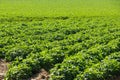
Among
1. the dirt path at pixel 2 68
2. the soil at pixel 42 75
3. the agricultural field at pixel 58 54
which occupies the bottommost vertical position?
the soil at pixel 42 75

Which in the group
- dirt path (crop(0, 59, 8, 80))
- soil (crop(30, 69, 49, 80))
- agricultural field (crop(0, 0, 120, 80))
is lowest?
soil (crop(30, 69, 49, 80))

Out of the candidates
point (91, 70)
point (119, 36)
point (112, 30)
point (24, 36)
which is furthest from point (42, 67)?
point (112, 30)

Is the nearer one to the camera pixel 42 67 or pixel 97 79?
pixel 97 79

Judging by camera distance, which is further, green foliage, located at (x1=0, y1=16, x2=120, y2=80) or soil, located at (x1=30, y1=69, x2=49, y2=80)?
soil, located at (x1=30, y1=69, x2=49, y2=80)

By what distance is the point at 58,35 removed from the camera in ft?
63.5

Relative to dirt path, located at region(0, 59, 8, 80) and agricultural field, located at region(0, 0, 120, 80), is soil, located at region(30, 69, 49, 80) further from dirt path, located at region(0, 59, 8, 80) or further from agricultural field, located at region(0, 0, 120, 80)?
dirt path, located at region(0, 59, 8, 80)

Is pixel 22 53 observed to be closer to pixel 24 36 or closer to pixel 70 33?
pixel 24 36

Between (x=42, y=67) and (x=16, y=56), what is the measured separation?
1.94m

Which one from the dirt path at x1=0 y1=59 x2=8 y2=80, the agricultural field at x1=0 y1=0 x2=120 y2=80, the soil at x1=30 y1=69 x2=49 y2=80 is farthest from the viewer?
the dirt path at x1=0 y1=59 x2=8 y2=80

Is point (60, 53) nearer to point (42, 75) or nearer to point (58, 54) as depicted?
point (58, 54)

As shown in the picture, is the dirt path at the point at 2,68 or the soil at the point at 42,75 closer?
the soil at the point at 42,75

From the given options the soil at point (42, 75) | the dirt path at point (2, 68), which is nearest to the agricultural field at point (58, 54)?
the dirt path at point (2, 68)

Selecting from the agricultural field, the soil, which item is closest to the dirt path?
the agricultural field

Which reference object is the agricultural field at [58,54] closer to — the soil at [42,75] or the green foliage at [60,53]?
the green foliage at [60,53]
